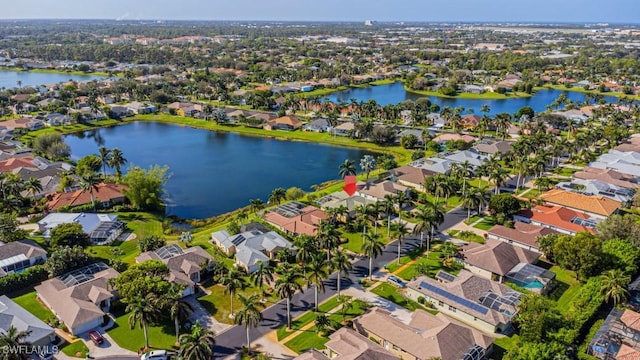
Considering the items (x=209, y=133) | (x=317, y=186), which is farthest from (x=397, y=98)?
(x=317, y=186)

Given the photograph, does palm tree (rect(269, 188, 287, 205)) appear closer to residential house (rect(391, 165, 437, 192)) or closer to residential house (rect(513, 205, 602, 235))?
residential house (rect(391, 165, 437, 192))

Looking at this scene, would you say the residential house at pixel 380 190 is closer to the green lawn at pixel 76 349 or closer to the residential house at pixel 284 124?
the green lawn at pixel 76 349

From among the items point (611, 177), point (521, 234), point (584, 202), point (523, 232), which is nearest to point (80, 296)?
point (521, 234)

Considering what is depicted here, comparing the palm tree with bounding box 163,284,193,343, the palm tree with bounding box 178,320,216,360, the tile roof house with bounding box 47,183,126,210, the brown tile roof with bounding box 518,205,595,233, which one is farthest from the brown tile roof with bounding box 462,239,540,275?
the tile roof house with bounding box 47,183,126,210

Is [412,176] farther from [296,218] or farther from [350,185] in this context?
[296,218]

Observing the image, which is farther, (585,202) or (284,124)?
(284,124)

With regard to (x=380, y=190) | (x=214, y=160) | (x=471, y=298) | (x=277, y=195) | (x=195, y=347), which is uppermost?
(x=195, y=347)
